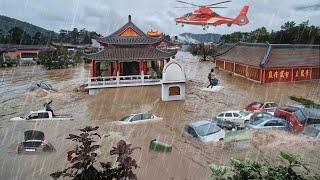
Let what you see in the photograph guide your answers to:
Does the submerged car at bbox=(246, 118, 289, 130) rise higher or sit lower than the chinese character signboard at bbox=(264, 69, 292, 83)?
lower

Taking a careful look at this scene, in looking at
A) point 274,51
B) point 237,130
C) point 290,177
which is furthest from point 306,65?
point 290,177

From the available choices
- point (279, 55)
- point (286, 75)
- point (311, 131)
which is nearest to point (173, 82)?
point (311, 131)

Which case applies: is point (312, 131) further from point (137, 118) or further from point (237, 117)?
point (137, 118)

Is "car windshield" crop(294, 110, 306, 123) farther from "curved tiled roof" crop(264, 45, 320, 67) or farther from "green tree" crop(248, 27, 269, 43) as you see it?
"green tree" crop(248, 27, 269, 43)

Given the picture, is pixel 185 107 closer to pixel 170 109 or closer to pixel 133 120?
pixel 170 109

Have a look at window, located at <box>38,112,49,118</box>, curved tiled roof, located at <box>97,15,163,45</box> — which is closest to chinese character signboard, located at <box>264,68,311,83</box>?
curved tiled roof, located at <box>97,15,163,45</box>

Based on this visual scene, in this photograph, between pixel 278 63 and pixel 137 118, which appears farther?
pixel 278 63
